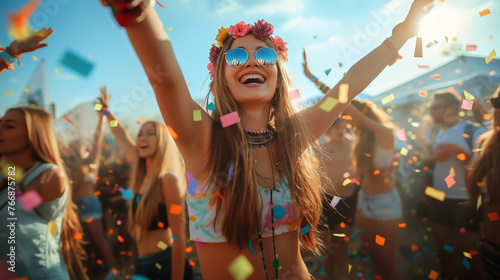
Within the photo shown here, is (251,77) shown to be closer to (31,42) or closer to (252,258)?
(252,258)

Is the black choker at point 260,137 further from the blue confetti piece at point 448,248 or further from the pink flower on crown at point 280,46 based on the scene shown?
the blue confetti piece at point 448,248

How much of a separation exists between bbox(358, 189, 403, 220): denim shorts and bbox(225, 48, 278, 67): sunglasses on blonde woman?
268 cm

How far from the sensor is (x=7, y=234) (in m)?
1.92

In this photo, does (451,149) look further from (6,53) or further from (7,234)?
(6,53)

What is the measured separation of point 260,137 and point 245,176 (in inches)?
11.5

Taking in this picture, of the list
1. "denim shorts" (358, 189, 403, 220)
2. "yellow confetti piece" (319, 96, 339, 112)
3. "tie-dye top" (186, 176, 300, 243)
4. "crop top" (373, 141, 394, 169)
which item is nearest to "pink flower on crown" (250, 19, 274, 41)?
"yellow confetti piece" (319, 96, 339, 112)

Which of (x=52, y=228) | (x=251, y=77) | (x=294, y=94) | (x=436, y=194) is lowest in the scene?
(x=436, y=194)

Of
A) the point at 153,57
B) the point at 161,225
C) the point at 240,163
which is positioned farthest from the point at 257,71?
the point at 161,225

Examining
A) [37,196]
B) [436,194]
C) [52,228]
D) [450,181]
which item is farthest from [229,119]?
[436,194]

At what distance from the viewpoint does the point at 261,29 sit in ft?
5.52

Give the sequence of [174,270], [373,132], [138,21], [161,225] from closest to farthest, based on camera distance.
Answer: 1. [138,21]
2. [174,270]
3. [161,225]
4. [373,132]

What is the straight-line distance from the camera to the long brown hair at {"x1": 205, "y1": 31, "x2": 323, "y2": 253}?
1.30 m

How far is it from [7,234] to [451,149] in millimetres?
4494

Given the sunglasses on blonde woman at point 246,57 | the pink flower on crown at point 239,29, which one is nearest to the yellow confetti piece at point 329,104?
the sunglasses on blonde woman at point 246,57
